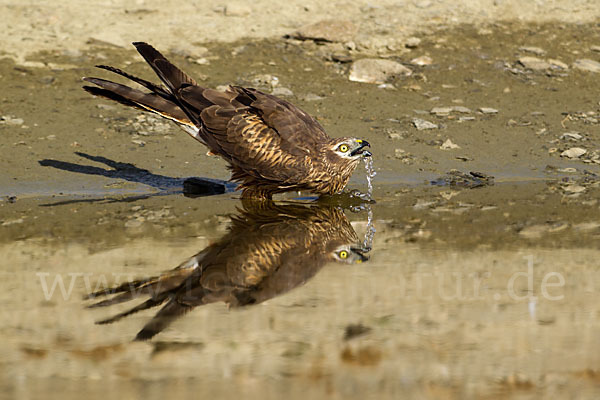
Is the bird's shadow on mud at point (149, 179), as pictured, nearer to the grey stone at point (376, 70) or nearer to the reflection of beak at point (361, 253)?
the reflection of beak at point (361, 253)

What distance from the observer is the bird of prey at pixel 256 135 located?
8.48 m

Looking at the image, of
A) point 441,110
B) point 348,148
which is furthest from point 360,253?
point 441,110

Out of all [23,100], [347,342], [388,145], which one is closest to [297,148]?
[388,145]

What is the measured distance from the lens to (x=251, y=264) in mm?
6633

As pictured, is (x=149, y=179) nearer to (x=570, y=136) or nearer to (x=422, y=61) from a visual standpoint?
(x=422, y=61)

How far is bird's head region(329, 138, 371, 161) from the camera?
851cm

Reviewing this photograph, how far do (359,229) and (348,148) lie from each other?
1019 millimetres

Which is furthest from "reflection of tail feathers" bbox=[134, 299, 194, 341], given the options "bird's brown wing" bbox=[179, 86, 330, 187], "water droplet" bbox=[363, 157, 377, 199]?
"water droplet" bbox=[363, 157, 377, 199]

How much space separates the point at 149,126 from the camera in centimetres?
1076

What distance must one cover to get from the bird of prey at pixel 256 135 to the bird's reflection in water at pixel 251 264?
1.09 ft

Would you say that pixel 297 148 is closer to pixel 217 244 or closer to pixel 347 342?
pixel 217 244

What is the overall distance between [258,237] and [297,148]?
137 cm

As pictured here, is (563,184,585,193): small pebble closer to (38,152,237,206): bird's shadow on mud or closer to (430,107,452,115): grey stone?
(430,107,452,115): grey stone

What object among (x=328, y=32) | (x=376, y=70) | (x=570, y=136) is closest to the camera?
(x=570, y=136)
